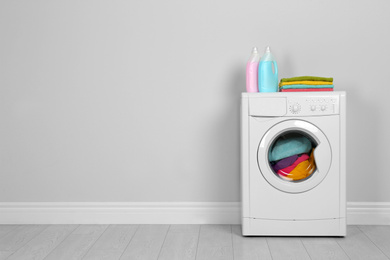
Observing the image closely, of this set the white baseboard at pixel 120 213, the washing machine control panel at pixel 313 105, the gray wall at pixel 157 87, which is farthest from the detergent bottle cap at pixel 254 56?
the white baseboard at pixel 120 213

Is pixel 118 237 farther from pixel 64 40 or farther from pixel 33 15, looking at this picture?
pixel 33 15

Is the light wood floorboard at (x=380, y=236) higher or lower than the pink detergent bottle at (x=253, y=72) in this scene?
lower

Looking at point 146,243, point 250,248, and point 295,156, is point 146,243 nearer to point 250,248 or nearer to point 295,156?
point 250,248

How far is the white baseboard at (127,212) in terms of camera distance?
295 cm

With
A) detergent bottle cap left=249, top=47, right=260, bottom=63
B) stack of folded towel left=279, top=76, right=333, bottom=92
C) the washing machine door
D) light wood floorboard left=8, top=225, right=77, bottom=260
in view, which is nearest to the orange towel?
the washing machine door

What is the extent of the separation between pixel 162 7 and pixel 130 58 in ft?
1.17

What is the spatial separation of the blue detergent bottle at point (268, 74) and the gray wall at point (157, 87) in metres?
0.23

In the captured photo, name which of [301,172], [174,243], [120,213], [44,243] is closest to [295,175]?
[301,172]

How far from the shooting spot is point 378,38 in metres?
2.87

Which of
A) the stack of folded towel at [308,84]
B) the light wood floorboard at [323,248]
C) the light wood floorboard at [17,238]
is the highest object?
the stack of folded towel at [308,84]

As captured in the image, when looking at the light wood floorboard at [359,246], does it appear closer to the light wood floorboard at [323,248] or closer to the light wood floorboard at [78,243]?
the light wood floorboard at [323,248]

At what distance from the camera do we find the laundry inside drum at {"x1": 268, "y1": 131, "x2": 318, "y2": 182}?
2611 mm

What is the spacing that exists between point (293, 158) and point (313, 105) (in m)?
0.30

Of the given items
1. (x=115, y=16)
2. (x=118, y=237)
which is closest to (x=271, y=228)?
(x=118, y=237)
